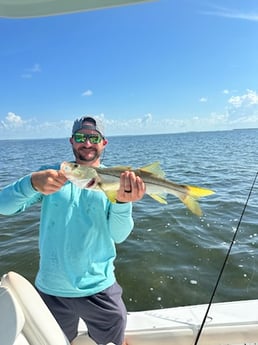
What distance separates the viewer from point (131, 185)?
2219 mm

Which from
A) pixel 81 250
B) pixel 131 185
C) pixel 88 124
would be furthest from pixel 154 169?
pixel 81 250

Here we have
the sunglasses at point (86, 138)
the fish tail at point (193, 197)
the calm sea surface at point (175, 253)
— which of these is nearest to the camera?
the fish tail at point (193, 197)

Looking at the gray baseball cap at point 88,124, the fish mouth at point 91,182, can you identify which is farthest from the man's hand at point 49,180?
the gray baseball cap at point 88,124

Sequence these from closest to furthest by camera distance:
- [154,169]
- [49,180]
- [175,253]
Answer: [49,180], [154,169], [175,253]

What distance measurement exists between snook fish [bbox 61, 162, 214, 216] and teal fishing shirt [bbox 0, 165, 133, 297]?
0.71 ft

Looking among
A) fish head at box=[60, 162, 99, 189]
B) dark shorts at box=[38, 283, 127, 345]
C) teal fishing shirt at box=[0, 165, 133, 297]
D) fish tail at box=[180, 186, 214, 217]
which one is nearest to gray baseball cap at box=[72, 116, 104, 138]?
teal fishing shirt at box=[0, 165, 133, 297]

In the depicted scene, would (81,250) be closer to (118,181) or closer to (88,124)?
(118,181)

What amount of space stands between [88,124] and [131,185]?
684mm

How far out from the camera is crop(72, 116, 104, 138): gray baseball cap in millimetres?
2588

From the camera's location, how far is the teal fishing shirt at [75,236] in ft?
7.86

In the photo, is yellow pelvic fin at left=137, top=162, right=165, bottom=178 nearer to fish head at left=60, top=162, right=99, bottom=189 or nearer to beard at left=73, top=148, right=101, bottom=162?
fish head at left=60, top=162, right=99, bottom=189

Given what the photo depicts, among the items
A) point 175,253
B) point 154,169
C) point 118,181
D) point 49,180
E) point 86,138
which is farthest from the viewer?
point 175,253

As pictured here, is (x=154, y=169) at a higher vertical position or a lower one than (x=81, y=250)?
higher

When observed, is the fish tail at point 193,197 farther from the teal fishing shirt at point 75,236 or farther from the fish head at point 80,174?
the fish head at point 80,174
